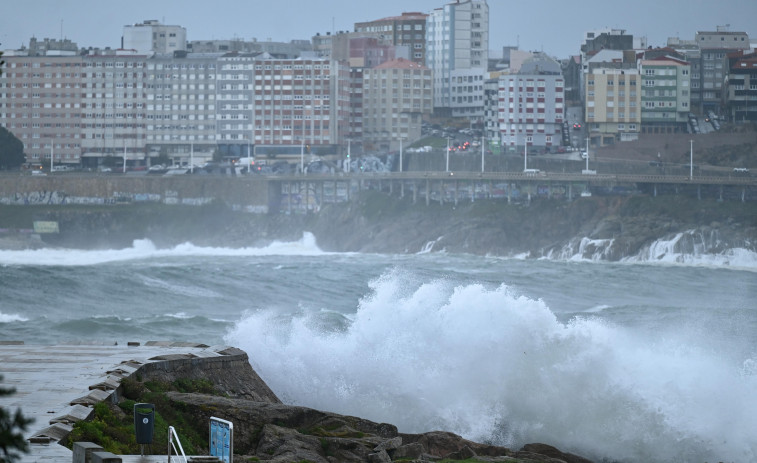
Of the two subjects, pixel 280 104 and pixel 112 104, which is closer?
pixel 280 104

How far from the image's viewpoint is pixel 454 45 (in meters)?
148

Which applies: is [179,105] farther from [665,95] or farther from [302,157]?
[665,95]

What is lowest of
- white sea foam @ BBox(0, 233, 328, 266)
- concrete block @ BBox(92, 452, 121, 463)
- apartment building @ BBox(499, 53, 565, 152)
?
white sea foam @ BBox(0, 233, 328, 266)

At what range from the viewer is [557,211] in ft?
332

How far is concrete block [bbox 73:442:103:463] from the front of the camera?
1572cm

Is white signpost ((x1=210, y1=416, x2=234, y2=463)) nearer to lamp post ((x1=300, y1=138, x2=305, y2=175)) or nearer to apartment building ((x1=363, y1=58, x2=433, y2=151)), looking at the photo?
lamp post ((x1=300, y1=138, x2=305, y2=175))

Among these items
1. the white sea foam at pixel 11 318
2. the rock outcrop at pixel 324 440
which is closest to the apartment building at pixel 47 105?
the white sea foam at pixel 11 318

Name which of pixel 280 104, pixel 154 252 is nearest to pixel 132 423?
pixel 154 252

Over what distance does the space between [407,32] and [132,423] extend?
455 feet

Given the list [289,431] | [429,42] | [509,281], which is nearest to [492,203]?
[509,281]

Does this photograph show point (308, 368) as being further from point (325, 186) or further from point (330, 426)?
point (325, 186)

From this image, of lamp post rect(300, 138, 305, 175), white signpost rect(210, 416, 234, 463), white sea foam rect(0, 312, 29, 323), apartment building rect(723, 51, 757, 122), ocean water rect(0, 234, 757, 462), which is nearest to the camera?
white signpost rect(210, 416, 234, 463)

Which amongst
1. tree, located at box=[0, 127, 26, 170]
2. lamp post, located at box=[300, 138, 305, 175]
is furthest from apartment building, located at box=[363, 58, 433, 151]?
tree, located at box=[0, 127, 26, 170]

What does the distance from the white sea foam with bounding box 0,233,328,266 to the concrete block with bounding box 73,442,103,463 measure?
78072mm
